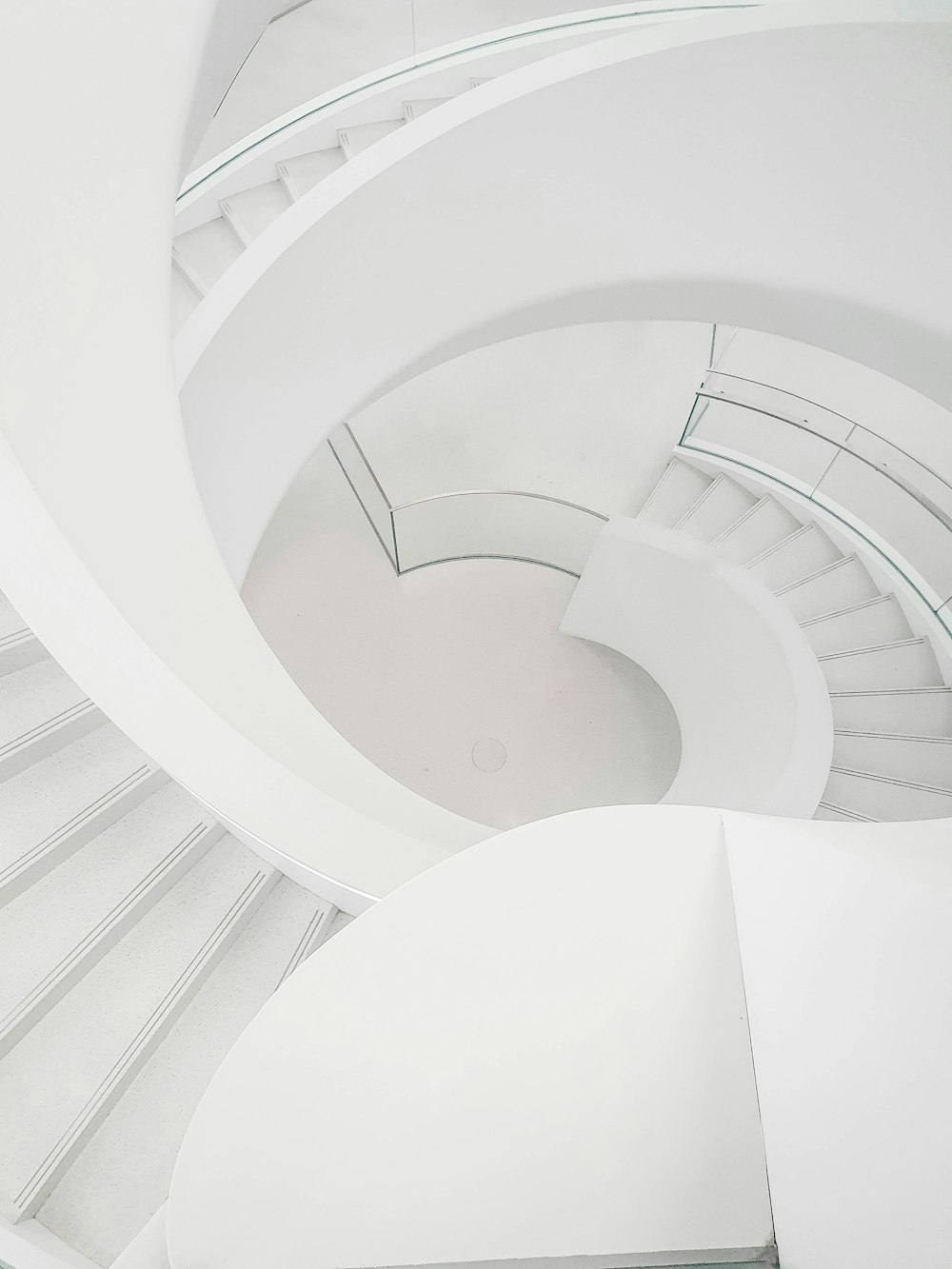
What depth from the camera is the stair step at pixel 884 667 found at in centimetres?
627

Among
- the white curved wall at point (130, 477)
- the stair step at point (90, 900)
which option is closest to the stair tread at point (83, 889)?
the stair step at point (90, 900)

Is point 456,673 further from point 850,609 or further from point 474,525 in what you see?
point 850,609

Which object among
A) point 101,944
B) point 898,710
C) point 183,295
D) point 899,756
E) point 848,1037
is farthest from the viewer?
point 898,710

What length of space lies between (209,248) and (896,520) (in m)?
5.41

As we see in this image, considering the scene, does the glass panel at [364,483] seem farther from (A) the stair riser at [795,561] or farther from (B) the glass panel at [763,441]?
(A) the stair riser at [795,561]

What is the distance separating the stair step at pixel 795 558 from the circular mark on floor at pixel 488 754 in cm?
268

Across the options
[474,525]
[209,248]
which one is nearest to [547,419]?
[474,525]

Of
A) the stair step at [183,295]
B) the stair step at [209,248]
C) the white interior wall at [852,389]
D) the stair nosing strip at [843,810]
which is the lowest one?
the stair step at [183,295]

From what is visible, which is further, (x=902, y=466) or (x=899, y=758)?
(x=902, y=466)

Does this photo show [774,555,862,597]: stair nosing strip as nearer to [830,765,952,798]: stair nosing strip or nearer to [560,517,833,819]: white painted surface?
[560,517,833,819]: white painted surface

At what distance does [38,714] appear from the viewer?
3.12 meters

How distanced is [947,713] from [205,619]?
5506 mm

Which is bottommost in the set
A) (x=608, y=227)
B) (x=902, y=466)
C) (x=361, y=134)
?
(x=361, y=134)

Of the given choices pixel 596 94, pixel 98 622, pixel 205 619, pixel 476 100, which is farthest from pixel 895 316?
pixel 98 622
